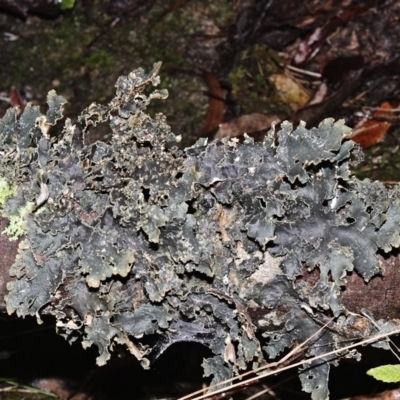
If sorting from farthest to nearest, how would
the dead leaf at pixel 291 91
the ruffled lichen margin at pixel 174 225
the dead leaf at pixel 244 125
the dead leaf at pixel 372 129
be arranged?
the dead leaf at pixel 291 91, the dead leaf at pixel 244 125, the dead leaf at pixel 372 129, the ruffled lichen margin at pixel 174 225

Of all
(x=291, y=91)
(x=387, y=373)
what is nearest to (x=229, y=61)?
(x=291, y=91)

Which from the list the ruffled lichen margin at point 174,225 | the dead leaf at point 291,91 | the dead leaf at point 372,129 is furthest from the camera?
the dead leaf at point 291,91

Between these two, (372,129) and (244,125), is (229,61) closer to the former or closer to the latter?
(244,125)

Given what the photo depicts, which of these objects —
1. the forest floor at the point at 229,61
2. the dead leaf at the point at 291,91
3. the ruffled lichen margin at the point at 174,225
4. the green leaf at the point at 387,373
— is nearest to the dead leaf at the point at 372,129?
the forest floor at the point at 229,61

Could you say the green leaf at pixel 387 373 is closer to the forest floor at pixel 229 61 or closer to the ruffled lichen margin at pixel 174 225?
the ruffled lichen margin at pixel 174 225

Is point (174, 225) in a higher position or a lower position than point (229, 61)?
higher

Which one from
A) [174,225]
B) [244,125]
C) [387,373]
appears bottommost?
[244,125]

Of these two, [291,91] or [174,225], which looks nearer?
[174,225]

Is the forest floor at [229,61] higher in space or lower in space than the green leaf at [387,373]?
lower

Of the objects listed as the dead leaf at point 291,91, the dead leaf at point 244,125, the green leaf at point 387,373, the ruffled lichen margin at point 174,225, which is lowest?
the dead leaf at point 244,125
